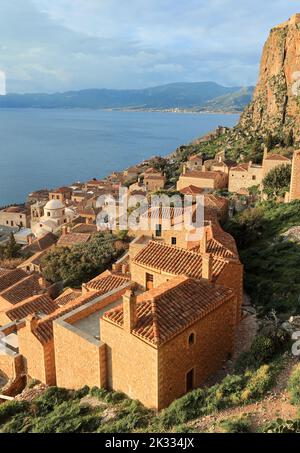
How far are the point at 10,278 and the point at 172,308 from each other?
1684cm

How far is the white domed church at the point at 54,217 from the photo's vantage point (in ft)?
153

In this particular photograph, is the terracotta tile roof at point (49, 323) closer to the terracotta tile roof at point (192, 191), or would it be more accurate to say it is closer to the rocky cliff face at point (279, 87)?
the terracotta tile roof at point (192, 191)

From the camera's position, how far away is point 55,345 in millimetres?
11672

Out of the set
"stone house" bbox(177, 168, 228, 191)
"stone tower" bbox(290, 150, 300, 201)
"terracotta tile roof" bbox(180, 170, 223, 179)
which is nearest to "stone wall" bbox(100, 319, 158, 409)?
"stone tower" bbox(290, 150, 300, 201)

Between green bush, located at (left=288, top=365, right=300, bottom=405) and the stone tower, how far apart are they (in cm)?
1997

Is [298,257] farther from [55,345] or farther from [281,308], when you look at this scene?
[55,345]

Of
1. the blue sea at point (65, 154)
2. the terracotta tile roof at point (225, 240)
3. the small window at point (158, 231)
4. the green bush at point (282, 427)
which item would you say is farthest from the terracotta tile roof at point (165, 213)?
the blue sea at point (65, 154)

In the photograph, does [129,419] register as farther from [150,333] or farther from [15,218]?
[15,218]

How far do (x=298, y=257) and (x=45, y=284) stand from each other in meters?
14.2

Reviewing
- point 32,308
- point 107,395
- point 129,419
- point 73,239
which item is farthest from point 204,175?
point 129,419

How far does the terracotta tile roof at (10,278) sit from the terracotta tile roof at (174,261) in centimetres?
1284

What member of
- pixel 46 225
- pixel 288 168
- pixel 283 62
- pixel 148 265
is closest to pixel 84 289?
pixel 148 265

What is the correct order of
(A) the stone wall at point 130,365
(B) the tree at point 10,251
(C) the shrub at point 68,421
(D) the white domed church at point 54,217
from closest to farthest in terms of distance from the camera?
(C) the shrub at point 68,421
(A) the stone wall at point 130,365
(B) the tree at point 10,251
(D) the white domed church at point 54,217

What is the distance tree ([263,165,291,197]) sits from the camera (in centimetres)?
3288
